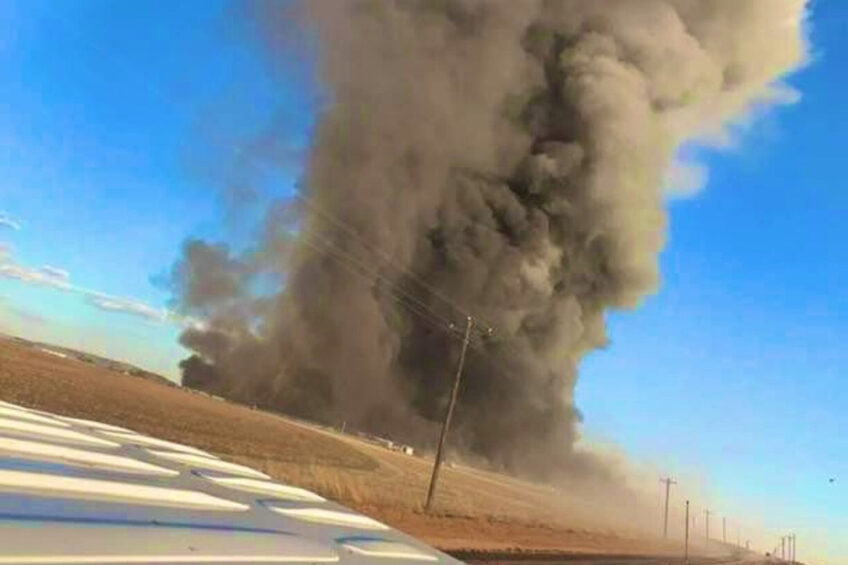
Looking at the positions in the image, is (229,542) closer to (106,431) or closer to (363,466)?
(106,431)

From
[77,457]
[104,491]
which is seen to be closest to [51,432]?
[77,457]

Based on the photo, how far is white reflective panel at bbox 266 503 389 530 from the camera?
3031 mm

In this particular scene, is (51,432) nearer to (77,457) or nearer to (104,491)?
(77,457)

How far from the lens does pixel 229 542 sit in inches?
84.0

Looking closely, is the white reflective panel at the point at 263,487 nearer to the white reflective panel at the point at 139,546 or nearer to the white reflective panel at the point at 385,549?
the white reflective panel at the point at 385,549

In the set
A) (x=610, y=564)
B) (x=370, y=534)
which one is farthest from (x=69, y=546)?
(x=610, y=564)

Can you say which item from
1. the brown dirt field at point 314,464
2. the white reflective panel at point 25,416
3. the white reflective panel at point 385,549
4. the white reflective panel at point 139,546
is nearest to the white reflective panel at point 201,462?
the white reflective panel at point 25,416

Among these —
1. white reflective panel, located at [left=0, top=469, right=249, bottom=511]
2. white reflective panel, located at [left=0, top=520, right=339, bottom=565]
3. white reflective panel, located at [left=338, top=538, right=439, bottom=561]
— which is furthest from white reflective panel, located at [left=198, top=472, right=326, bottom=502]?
white reflective panel, located at [left=0, top=520, right=339, bottom=565]

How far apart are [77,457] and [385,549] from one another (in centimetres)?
117

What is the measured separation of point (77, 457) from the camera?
2.84m

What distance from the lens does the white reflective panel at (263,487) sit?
3445 millimetres

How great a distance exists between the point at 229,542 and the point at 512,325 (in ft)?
163

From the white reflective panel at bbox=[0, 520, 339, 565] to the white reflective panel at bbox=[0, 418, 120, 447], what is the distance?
1282mm

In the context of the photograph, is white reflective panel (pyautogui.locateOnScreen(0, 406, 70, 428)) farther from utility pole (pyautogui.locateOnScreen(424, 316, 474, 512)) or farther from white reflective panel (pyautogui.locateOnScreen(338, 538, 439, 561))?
utility pole (pyautogui.locateOnScreen(424, 316, 474, 512))
